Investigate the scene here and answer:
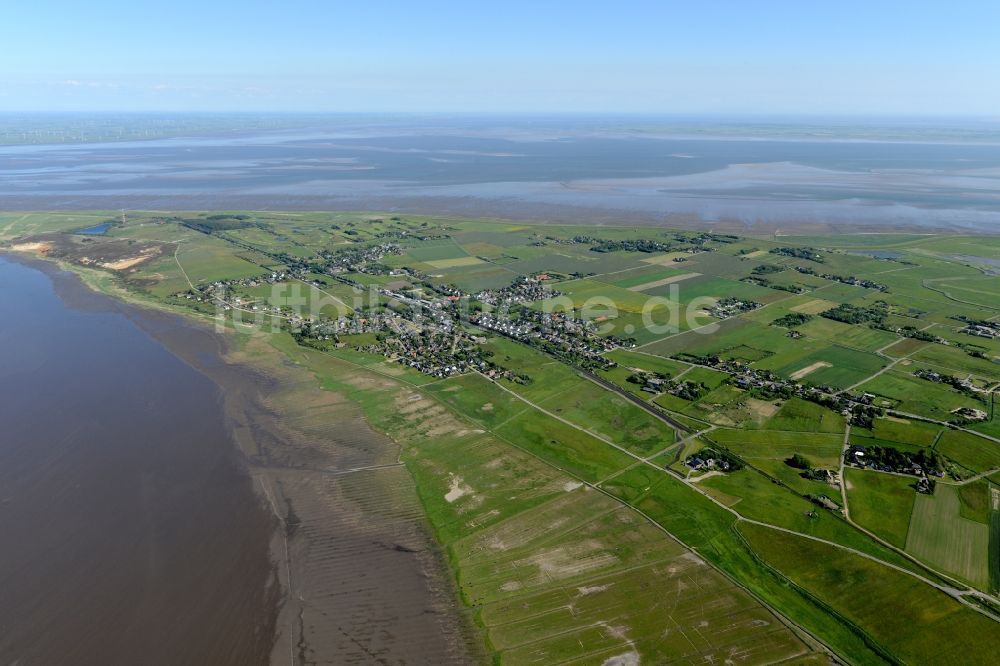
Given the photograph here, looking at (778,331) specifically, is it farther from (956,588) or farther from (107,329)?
(107,329)

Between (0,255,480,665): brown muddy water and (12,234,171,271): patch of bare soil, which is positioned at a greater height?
(12,234,171,271): patch of bare soil

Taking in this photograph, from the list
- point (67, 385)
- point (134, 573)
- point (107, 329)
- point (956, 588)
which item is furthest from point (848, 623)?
point (107, 329)

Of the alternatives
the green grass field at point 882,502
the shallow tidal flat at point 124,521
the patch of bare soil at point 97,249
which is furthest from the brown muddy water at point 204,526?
the patch of bare soil at point 97,249

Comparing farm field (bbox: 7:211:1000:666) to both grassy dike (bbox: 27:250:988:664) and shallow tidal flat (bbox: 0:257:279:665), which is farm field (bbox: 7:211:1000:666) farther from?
shallow tidal flat (bbox: 0:257:279:665)

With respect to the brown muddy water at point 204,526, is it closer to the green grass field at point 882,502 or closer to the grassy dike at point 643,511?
the grassy dike at point 643,511

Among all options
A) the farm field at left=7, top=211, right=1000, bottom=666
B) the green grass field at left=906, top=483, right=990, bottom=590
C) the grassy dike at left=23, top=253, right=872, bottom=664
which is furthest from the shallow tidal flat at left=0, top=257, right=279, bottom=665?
the green grass field at left=906, top=483, right=990, bottom=590

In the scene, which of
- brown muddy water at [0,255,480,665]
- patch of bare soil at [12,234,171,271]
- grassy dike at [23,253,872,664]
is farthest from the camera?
patch of bare soil at [12,234,171,271]
